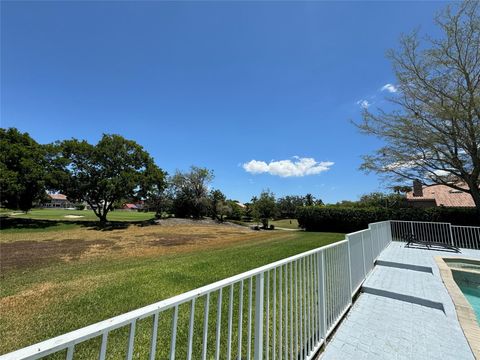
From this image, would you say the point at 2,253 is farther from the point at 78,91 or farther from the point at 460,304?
the point at 460,304

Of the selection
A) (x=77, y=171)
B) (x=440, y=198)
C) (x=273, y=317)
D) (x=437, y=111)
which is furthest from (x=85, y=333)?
(x=440, y=198)

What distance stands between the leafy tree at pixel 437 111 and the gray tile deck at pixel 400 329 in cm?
963

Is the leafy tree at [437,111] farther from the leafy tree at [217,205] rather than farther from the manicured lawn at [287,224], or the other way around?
the leafy tree at [217,205]

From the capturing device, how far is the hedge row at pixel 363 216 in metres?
13.1

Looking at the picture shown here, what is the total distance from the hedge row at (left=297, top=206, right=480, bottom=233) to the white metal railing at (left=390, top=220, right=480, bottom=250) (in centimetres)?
191

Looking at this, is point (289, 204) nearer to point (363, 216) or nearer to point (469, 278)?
point (363, 216)

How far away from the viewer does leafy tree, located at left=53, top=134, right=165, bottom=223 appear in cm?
2006


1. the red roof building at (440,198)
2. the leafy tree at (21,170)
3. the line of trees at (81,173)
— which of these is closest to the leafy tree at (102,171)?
the line of trees at (81,173)

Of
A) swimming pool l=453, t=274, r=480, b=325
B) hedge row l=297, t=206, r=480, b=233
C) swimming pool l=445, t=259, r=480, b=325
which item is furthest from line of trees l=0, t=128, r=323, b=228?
swimming pool l=453, t=274, r=480, b=325

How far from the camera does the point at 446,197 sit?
24578mm

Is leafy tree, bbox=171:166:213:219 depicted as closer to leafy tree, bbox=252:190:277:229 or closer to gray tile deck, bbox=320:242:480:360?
leafy tree, bbox=252:190:277:229

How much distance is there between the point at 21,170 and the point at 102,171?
527 cm

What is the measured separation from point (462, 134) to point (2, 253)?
20.6 m

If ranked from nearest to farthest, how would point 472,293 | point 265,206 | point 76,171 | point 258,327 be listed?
point 258,327, point 472,293, point 76,171, point 265,206
